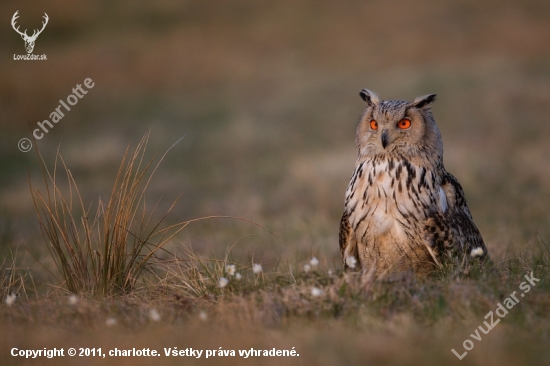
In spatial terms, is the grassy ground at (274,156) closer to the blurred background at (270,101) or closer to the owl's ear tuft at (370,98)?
the blurred background at (270,101)

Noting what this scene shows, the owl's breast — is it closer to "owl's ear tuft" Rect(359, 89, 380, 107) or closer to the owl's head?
the owl's head

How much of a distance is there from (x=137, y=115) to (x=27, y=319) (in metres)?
18.6

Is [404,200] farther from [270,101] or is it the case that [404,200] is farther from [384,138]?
[270,101]

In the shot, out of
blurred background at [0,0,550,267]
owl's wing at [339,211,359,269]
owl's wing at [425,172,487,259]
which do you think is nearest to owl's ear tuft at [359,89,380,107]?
owl's wing at [425,172,487,259]

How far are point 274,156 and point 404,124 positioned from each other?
1108 centimetres

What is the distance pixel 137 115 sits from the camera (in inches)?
877

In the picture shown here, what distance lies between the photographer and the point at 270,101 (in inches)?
844

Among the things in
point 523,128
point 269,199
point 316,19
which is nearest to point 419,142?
point 269,199

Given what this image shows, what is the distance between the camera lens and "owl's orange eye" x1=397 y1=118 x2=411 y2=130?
5.04 m

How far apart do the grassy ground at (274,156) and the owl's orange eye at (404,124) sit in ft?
3.61

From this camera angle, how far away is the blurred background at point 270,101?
1059 cm

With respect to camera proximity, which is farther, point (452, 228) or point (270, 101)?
point (270, 101)

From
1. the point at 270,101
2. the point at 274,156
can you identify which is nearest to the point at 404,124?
the point at 274,156

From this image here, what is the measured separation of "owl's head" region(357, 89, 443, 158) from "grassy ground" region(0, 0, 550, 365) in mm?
948
